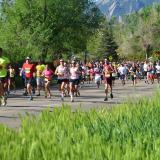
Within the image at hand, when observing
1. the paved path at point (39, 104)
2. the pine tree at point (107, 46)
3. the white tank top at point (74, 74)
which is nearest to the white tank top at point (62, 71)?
the white tank top at point (74, 74)

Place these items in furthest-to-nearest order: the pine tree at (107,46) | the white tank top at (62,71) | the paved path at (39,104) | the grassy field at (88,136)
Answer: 1. the pine tree at (107,46)
2. the white tank top at (62,71)
3. the paved path at (39,104)
4. the grassy field at (88,136)

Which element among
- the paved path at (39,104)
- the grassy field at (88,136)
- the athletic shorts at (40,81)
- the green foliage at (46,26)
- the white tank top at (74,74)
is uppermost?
the green foliage at (46,26)

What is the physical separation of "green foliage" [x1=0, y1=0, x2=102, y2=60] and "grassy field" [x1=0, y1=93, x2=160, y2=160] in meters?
45.5

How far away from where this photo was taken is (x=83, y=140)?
6.27m

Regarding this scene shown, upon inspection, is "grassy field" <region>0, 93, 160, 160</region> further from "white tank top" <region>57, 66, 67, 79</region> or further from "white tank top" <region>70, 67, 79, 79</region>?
"white tank top" <region>57, 66, 67, 79</region>

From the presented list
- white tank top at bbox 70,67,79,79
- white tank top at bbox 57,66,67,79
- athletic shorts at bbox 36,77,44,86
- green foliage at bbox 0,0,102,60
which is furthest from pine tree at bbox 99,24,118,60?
white tank top at bbox 70,67,79,79

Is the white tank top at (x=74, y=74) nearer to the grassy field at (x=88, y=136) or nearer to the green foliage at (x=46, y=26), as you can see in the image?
the grassy field at (x=88, y=136)

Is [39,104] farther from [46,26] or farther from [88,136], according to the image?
[46,26]

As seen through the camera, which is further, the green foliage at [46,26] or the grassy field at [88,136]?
the green foliage at [46,26]

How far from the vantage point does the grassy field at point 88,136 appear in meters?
5.60

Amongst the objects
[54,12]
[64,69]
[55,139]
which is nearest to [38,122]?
[55,139]

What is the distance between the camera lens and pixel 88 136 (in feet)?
21.4

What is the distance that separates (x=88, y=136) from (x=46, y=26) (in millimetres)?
55280

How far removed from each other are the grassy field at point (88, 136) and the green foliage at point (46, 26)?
149 ft
